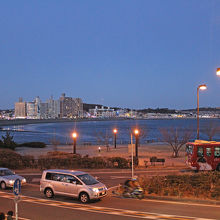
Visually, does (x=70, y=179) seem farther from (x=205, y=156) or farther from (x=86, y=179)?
(x=205, y=156)

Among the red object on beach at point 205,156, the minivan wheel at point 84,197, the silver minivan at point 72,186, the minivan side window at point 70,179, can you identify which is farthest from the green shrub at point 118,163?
the minivan wheel at point 84,197

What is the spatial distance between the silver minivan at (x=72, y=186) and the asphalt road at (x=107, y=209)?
0.37 meters

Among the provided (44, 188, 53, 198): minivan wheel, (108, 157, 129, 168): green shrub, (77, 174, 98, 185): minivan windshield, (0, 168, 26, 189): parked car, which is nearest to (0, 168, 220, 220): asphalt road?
(44, 188, 53, 198): minivan wheel

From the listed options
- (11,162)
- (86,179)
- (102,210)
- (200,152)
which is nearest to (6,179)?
(86,179)

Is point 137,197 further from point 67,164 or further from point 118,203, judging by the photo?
point 67,164

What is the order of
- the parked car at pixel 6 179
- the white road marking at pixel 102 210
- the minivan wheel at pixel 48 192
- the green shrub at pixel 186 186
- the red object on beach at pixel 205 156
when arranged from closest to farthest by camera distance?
the white road marking at pixel 102 210, the green shrub at pixel 186 186, the minivan wheel at pixel 48 192, the parked car at pixel 6 179, the red object on beach at pixel 205 156

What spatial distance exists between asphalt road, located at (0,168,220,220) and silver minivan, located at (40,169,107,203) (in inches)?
14.4

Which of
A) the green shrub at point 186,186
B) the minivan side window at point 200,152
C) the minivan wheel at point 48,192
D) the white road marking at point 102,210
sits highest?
the minivan side window at point 200,152

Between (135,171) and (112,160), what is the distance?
9.65 ft

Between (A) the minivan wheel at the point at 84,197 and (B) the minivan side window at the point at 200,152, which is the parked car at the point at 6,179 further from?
(B) the minivan side window at the point at 200,152

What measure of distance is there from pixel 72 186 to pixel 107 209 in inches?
89.7

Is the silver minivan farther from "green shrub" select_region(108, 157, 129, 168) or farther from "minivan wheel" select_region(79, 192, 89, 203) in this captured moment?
"green shrub" select_region(108, 157, 129, 168)

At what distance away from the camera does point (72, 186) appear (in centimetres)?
1384

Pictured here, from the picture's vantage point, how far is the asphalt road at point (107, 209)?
10938mm
